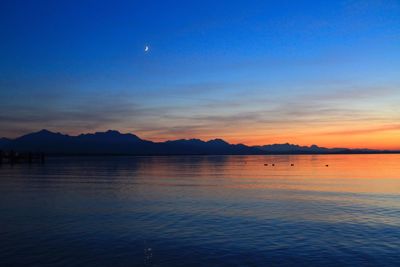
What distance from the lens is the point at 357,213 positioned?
28.6 metres

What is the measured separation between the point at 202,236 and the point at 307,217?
9.41 m

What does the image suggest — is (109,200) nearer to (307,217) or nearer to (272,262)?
(307,217)

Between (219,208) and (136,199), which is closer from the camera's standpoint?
(219,208)

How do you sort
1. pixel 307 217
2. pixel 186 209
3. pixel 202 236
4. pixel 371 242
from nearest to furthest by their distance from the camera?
pixel 371 242
pixel 202 236
pixel 307 217
pixel 186 209

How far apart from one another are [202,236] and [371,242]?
8343 mm

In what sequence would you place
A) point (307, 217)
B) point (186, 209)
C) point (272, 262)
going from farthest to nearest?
1. point (186, 209)
2. point (307, 217)
3. point (272, 262)

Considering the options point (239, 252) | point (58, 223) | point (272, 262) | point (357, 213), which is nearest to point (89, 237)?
point (58, 223)

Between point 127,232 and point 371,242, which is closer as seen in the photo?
point 371,242

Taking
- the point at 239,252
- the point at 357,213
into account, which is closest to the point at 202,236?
the point at 239,252

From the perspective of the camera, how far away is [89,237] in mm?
20688

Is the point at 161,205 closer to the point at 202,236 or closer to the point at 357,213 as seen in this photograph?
the point at 202,236

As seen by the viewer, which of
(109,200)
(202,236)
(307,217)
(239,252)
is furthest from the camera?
(109,200)

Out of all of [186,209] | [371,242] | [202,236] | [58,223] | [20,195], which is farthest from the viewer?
[20,195]

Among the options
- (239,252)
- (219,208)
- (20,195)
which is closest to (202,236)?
(239,252)
